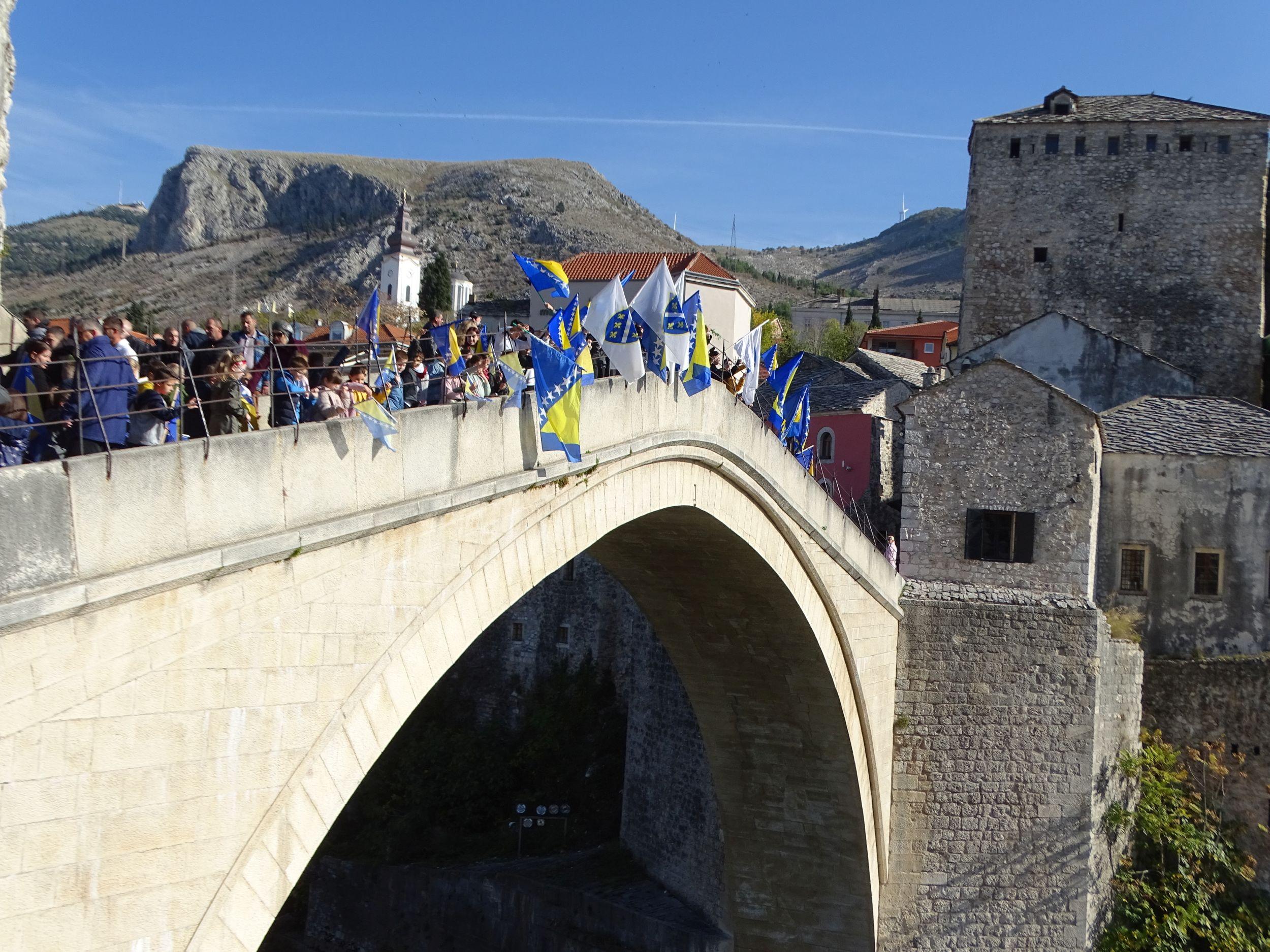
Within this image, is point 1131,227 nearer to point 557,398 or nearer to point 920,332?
point 557,398

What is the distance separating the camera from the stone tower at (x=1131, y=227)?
29.9 m

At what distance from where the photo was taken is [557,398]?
9.31 m

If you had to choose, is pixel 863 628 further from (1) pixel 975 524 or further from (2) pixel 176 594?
(2) pixel 176 594

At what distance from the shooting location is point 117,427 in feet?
20.8

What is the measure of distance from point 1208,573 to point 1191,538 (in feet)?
1.82

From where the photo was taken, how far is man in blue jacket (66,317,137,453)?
6008 mm

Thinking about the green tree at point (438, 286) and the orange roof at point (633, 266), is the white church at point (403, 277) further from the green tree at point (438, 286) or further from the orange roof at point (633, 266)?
the orange roof at point (633, 266)

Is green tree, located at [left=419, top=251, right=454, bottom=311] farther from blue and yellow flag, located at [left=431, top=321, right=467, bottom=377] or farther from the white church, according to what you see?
blue and yellow flag, located at [left=431, top=321, right=467, bottom=377]

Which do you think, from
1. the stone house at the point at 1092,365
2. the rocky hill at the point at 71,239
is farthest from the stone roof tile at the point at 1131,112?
the rocky hill at the point at 71,239

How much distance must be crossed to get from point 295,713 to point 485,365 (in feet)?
12.4

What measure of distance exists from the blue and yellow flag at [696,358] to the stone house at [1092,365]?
52.7ft

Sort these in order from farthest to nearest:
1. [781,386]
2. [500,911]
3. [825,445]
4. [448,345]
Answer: [825,445] → [500,911] → [781,386] → [448,345]

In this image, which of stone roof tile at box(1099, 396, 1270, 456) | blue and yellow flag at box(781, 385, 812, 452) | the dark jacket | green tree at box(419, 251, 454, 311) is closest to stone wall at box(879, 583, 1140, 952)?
blue and yellow flag at box(781, 385, 812, 452)

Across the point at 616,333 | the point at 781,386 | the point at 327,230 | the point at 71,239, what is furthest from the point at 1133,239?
the point at 327,230
